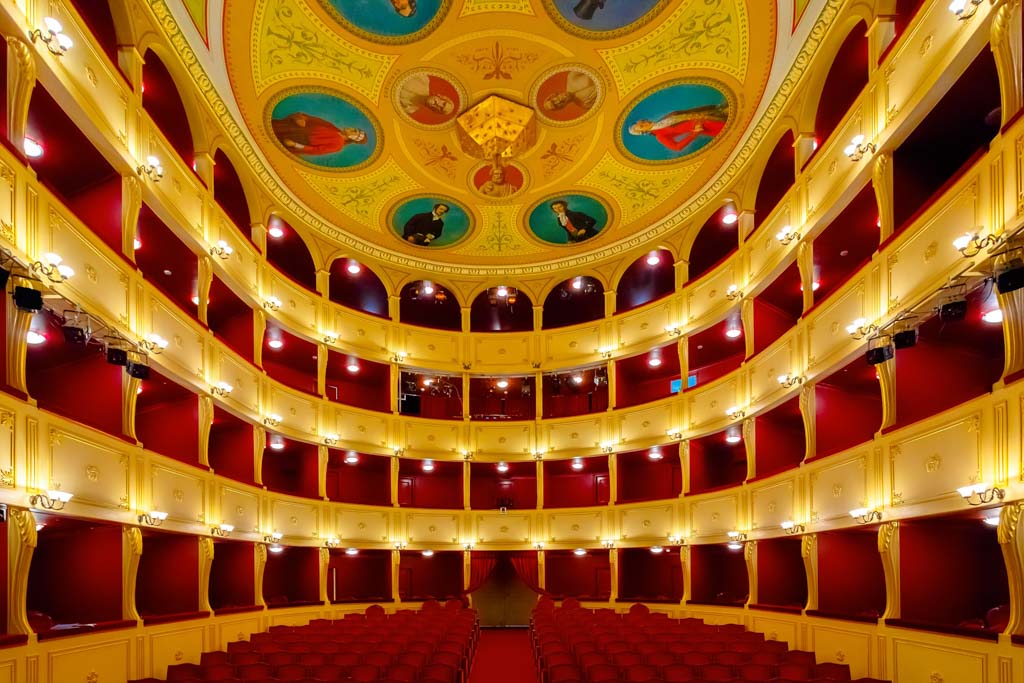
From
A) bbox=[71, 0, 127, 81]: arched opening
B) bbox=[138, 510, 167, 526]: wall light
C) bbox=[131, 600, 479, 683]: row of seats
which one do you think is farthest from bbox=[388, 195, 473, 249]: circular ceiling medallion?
bbox=[131, 600, 479, 683]: row of seats

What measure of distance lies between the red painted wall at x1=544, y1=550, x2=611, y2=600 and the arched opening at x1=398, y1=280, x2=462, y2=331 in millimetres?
8348

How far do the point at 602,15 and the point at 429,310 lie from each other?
1325 cm

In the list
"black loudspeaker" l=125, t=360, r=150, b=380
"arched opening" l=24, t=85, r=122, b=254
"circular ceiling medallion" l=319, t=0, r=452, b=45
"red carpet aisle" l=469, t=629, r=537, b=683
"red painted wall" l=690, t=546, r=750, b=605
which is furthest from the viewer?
"red painted wall" l=690, t=546, r=750, b=605

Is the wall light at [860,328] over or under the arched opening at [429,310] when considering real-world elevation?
under

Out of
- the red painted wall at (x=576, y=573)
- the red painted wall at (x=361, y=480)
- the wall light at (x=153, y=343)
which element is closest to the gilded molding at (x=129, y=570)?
the wall light at (x=153, y=343)

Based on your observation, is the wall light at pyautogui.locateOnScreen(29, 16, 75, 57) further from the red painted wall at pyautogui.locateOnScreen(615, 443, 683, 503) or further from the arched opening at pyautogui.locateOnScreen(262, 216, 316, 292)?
the red painted wall at pyautogui.locateOnScreen(615, 443, 683, 503)

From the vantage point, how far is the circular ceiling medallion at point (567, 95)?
46.2 ft

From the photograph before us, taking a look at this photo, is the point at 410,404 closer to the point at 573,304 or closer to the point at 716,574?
the point at 573,304

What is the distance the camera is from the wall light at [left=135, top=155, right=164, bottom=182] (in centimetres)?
1100

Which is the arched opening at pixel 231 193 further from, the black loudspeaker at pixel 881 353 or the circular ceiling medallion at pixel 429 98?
the black loudspeaker at pixel 881 353

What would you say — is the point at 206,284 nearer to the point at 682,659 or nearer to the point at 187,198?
the point at 187,198

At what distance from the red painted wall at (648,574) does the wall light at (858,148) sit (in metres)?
12.8

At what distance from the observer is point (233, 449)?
53.2 ft

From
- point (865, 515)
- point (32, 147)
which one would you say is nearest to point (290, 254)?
point (32, 147)
